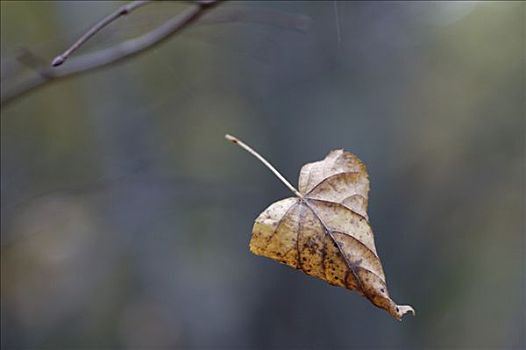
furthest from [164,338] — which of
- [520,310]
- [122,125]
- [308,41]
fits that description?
[520,310]

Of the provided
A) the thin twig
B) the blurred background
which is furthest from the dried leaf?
the blurred background

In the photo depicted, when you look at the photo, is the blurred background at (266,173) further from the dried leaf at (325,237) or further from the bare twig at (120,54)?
the dried leaf at (325,237)

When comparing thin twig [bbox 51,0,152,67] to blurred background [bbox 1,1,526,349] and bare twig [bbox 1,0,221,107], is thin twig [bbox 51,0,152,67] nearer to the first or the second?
bare twig [bbox 1,0,221,107]

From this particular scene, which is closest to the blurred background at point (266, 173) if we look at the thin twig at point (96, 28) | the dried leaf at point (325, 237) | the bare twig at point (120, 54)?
the bare twig at point (120, 54)

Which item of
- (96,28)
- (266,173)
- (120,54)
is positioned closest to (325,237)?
(96,28)

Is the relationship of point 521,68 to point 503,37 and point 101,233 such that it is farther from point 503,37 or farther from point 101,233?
point 101,233

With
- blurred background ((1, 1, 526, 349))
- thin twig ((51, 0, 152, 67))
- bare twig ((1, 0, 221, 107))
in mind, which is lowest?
blurred background ((1, 1, 526, 349))

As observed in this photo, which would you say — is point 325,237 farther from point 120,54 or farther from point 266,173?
point 266,173
